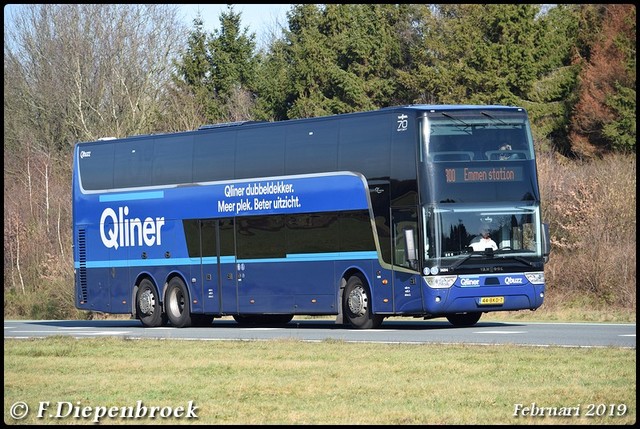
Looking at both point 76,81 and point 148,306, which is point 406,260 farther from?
point 76,81

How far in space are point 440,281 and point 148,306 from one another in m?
9.03

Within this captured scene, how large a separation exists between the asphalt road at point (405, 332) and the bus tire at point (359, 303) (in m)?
0.32

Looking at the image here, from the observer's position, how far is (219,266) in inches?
1258

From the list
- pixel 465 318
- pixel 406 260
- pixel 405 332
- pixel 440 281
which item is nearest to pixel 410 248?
pixel 406 260

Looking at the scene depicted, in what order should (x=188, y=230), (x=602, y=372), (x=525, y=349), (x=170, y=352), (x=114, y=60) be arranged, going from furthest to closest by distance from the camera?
(x=114, y=60) < (x=188, y=230) < (x=170, y=352) < (x=525, y=349) < (x=602, y=372)

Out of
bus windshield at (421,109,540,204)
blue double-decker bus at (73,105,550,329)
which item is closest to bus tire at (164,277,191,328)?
blue double-decker bus at (73,105,550,329)

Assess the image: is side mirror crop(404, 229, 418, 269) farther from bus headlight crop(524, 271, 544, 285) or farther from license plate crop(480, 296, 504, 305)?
bus headlight crop(524, 271, 544, 285)

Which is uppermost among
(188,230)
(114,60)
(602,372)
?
(114,60)

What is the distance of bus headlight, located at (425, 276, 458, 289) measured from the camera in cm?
2734

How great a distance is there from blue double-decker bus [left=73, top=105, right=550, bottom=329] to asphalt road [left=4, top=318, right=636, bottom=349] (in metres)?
0.55

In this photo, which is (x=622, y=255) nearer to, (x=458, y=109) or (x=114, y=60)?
(x=458, y=109)

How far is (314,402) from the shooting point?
593 inches

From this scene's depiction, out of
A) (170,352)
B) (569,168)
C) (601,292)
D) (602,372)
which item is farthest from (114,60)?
(602,372)

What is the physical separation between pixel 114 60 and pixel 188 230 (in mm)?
34565
